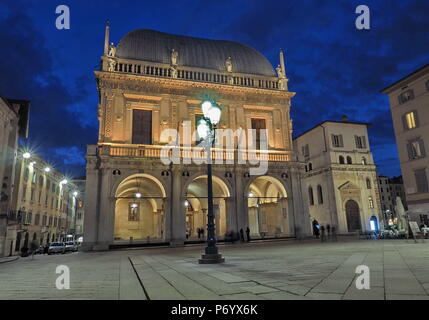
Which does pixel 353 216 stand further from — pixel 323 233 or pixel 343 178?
pixel 323 233

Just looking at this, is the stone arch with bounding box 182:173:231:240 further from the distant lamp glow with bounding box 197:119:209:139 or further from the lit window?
the lit window

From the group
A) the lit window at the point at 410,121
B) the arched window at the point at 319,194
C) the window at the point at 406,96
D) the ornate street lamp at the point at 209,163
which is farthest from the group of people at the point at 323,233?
the window at the point at 406,96

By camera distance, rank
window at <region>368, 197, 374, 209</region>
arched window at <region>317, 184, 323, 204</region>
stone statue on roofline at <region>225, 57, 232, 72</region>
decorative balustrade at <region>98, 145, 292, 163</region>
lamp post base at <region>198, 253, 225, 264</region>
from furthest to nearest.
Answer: arched window at <region>317, 184, 323, 204</region>, window at <region>368, 197, 374, 209</region>, stone statue on roofline at <region>225, 57, 232, 72</region>, decorative balustrade at <region>98, 145, 292, 163</region>, lamp post base at <region>198, 253, 225, 264</region>

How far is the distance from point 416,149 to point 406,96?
6062 millimetres

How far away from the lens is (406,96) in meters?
32.8

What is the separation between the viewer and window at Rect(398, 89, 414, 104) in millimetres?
32219

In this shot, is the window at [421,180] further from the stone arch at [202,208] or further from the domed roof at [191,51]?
the stone arch at [202,208]

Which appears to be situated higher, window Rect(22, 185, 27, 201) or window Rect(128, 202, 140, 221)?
window Rect(22, 185, 27, 201)

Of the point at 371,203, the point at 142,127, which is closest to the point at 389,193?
the point at 371,203

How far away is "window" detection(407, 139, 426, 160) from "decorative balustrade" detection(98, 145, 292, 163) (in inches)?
579

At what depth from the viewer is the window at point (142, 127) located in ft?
85.1

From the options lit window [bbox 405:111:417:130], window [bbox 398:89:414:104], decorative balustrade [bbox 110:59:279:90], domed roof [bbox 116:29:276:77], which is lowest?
lit window [bbox 405:111:417:130]

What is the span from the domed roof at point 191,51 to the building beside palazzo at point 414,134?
49.2 ft

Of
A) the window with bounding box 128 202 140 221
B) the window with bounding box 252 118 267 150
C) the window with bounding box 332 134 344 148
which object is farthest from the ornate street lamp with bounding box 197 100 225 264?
the window with bounding box 332 134 344 148
